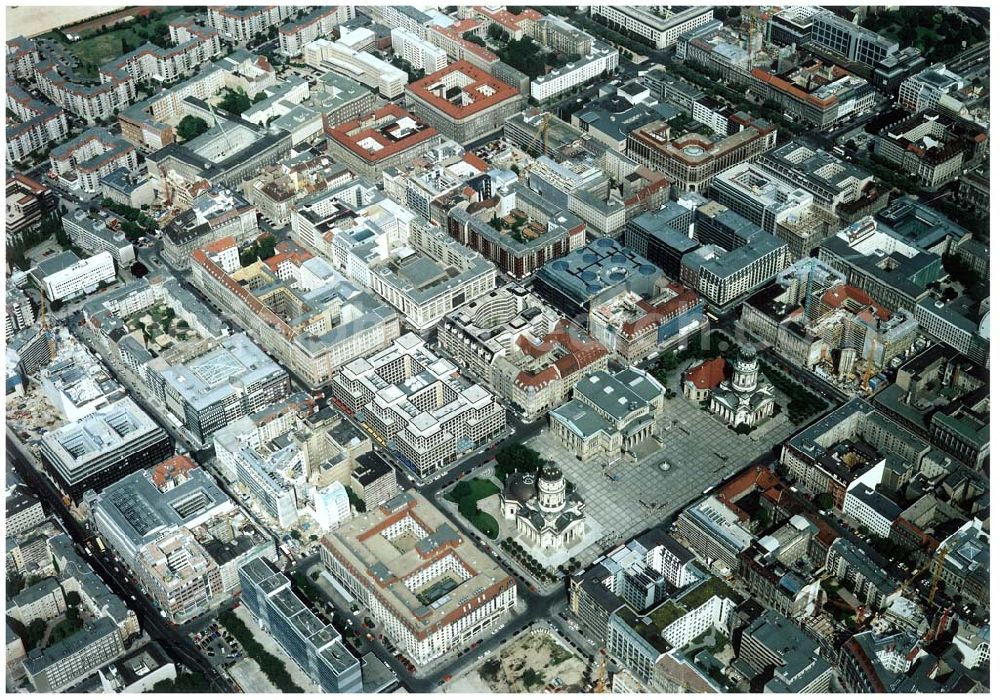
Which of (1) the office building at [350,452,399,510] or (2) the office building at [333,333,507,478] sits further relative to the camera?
(2) the office building at [333,333,507,478]

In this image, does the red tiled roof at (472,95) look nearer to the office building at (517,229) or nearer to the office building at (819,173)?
the office building at (517,229)

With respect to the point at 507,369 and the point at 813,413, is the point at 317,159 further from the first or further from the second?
the point at 813,413

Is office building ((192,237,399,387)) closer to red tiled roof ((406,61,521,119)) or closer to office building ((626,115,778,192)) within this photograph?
red tiled roof ((406,61,521,119))

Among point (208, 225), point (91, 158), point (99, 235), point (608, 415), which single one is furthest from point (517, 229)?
point (91, 158)

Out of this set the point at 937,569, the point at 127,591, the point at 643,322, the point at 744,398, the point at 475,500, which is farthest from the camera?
the point at 643,322

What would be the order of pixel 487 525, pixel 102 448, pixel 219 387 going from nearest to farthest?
pixel 487 525
pixel 102 448
pixel 219 387

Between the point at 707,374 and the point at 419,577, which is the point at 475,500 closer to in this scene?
the point at 419,577

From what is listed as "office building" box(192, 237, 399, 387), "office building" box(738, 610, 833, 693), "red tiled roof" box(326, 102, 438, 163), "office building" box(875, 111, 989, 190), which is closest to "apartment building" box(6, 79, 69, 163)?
"red tiled roof" box(326, 102, 438, 163)
